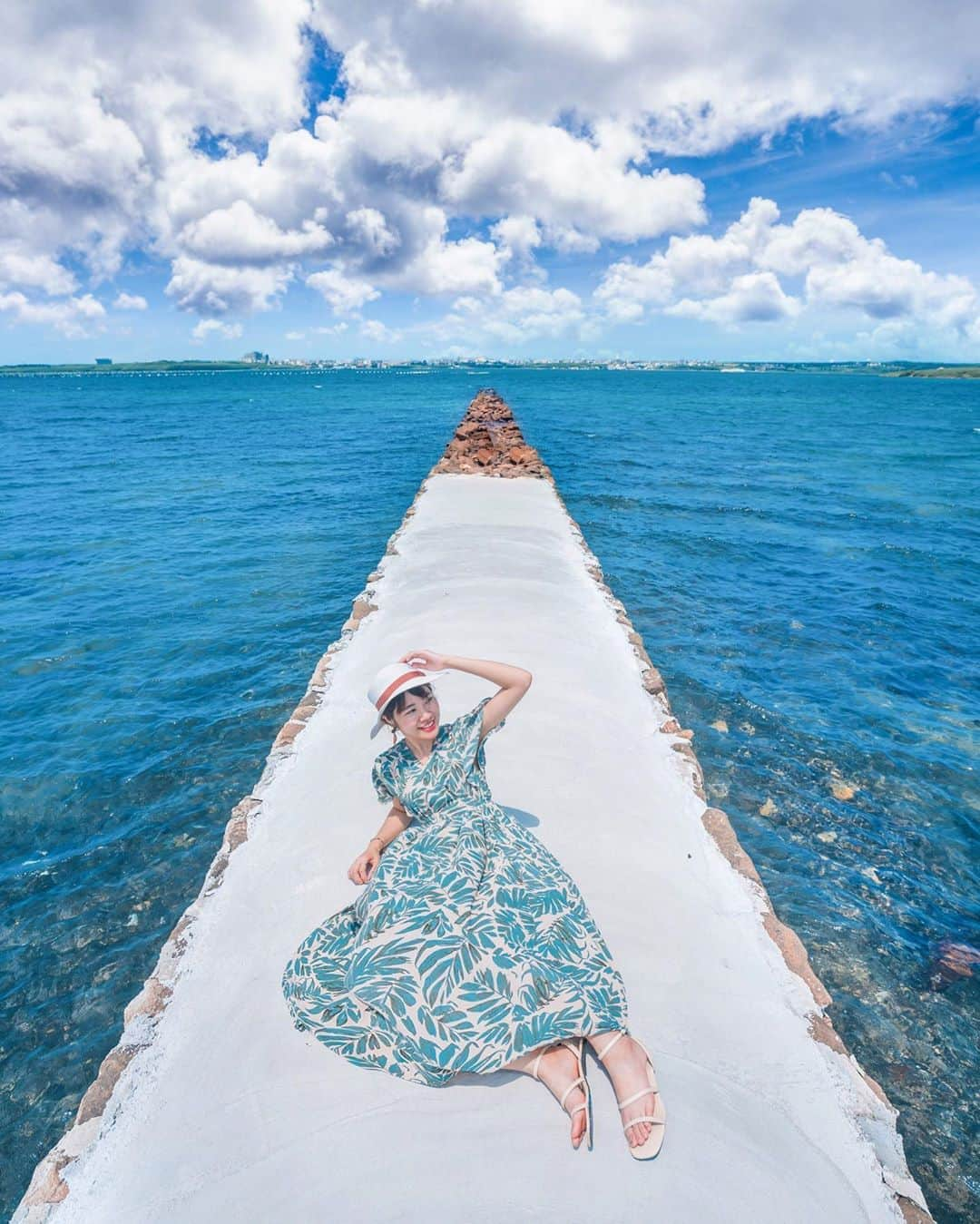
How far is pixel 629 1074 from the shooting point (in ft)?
9.87

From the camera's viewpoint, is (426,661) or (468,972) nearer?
(468,972)

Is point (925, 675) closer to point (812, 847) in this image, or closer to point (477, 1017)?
point (812, 847)

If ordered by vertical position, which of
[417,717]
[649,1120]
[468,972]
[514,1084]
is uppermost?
[417,717]

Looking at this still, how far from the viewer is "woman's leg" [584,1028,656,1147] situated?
114 inches

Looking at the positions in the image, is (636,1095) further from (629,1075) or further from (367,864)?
(367,864)

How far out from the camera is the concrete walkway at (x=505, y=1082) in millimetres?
2797

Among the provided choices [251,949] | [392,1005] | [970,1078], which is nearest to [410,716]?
[392,1005]

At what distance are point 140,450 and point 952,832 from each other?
42.8 metres

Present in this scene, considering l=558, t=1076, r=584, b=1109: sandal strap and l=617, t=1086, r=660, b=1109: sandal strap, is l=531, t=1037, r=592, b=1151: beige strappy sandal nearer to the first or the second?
l=558, t=1076, r=584, b=1109: sandal strap

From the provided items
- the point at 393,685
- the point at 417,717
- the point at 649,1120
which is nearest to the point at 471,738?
the point at 417,717

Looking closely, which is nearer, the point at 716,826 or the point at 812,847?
the point at 716,826

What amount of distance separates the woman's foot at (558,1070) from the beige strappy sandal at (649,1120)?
0.16 meters

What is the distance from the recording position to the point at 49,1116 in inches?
192

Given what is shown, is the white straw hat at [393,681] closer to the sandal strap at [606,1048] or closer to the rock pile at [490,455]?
the sandal strap at [606,1048]
